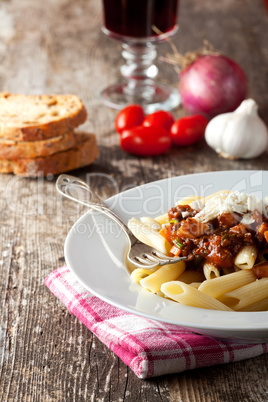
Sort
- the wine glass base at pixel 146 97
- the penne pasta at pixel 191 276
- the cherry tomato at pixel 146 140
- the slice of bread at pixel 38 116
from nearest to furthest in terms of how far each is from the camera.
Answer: the penne pasta at pixel 191 276 < the slice of bread at pixel 38 116 < the cherry tomato at pixel 146 140 < the wine glass base at pixel 146 97

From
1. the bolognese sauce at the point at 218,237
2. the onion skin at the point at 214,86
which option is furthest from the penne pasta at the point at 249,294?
the onion skin at the point at 214,86

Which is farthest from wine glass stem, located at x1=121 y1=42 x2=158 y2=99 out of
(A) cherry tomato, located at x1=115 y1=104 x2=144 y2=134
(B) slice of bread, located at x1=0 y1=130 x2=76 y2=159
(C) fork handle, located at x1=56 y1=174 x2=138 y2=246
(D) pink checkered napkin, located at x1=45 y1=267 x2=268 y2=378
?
(D) pink checkered napkin, located at x1=45 y1=267 x2=268 y2=378

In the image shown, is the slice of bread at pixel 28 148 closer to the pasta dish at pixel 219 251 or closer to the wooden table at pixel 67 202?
the wooden table at pixel 67 202

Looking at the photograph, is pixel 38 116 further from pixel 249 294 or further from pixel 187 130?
pixel 249 294

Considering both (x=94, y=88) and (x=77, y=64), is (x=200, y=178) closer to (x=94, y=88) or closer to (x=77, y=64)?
(x=94, y=88)

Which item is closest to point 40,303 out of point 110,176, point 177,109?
point 110,176

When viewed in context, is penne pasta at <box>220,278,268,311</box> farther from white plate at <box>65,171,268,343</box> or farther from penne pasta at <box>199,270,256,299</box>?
white plate at <box>65,171,268,343</box>

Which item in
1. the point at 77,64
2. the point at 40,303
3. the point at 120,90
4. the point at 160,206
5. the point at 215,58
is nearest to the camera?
the point at 40,303
